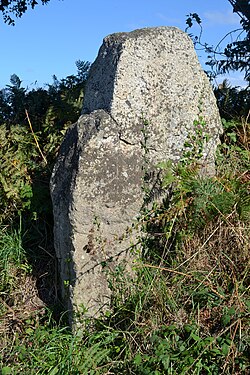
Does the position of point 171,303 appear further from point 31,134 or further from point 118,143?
point 31,134

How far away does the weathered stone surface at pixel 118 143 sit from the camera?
480 centimetres

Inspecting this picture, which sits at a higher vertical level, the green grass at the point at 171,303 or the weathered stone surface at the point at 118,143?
the weathered stone surface at the point at 118,143

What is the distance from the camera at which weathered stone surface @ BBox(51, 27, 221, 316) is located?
4805mm

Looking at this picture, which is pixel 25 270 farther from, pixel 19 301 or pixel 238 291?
pixel 238 291

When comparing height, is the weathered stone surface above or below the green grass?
above

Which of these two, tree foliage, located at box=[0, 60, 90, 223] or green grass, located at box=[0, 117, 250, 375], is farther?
tree foliage, located at box=[0, 60, 90, 223]

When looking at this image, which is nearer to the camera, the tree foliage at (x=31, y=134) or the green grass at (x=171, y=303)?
the green grass at (x=171, y=303)

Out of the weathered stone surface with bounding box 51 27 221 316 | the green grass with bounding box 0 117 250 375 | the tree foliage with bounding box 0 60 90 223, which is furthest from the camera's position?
the tree foliage with bounding box 0 60 90 223

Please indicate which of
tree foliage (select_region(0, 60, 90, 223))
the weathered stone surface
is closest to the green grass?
the weathered stone surface

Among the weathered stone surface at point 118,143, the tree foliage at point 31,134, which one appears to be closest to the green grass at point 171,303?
the weathered stone surface at point 118,143

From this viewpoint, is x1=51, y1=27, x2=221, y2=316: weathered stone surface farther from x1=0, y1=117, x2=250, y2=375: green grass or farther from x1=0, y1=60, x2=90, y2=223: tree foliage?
x1=0, y1=60, x2=90, y2=223: tree foliage

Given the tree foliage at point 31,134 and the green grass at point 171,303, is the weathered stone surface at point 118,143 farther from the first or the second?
the tree foliage at point 31,134

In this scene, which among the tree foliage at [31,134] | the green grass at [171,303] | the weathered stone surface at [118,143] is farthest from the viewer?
the tree foliage at [31,134]

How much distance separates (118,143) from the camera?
488 cm
